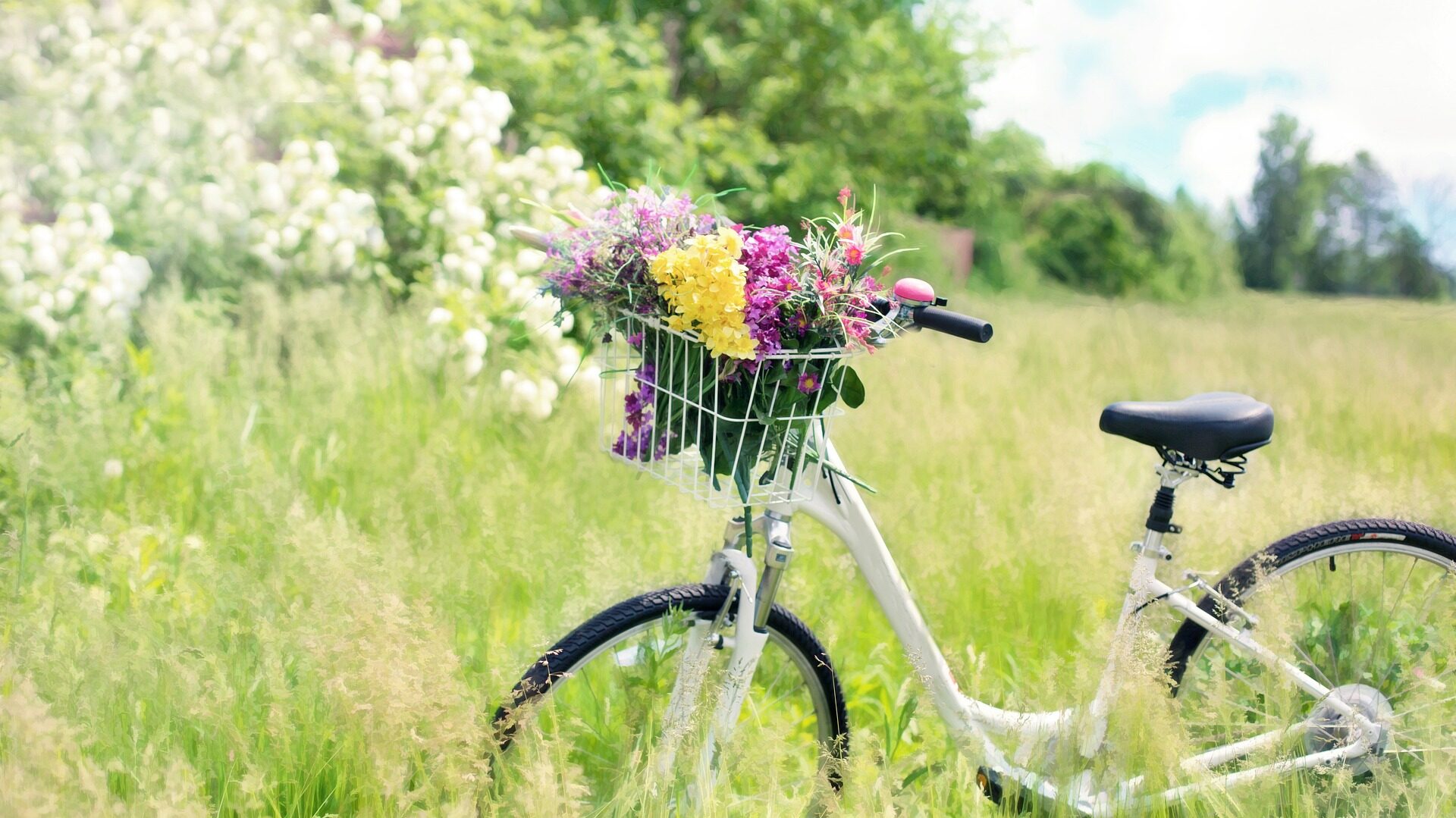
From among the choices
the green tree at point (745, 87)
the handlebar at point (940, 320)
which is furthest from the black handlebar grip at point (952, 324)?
the green tree at point (745, 87)

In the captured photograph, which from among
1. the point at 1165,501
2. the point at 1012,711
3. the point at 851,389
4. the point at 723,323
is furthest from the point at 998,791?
the point at 723,323

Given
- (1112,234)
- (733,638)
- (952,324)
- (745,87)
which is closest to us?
(952,324)

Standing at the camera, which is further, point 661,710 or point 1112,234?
point 1112,234

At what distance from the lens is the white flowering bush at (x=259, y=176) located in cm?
470

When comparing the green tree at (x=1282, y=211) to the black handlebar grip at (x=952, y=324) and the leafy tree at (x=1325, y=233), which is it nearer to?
the leafy tree at (x=1325, y=233)

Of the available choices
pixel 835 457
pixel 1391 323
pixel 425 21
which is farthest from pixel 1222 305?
pixel 835 457

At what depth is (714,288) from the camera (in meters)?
1.71

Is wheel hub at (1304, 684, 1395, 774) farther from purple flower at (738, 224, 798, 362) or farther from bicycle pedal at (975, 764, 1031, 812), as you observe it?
purple flower at (738, 224, 798, 362)

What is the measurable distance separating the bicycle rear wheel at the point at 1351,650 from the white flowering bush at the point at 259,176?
9.16 ft

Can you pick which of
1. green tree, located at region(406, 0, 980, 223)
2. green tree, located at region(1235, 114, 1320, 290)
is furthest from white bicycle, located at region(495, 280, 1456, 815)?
green tree, located at region(1235, 114, 1320, 290)

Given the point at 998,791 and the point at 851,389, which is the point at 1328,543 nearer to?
the point at 998,791

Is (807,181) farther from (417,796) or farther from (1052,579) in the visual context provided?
(417,796)

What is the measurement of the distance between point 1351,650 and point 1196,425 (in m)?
0.87

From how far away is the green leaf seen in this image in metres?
1.89
